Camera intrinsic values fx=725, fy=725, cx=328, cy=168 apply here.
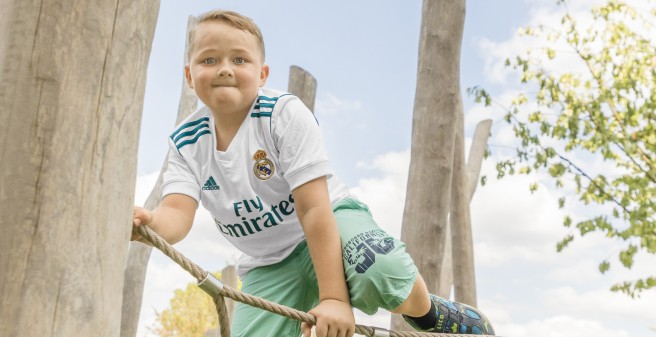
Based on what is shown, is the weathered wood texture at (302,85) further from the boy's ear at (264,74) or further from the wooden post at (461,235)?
the boy's ear at (264,74)

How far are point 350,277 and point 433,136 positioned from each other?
6.74 ft

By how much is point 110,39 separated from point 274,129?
904 millimetres

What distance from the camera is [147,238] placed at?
6.32 ft

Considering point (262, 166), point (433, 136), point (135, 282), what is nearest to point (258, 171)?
point (262, 166)

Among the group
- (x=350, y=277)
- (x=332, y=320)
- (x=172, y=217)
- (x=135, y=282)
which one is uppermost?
(x=135, y=282)

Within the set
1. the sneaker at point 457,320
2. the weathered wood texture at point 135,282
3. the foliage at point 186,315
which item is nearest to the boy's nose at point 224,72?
the sneaker at point 457,320

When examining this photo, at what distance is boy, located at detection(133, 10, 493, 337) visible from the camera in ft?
7.37

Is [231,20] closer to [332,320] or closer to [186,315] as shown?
[332,320]

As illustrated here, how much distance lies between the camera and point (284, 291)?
2.59 meters

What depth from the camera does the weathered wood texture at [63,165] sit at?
1.44 meters

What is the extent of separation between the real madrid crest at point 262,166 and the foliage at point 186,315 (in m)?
14.2

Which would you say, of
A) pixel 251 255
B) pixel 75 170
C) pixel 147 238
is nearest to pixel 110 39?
pixel 75 170

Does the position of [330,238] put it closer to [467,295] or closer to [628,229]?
[467,295]

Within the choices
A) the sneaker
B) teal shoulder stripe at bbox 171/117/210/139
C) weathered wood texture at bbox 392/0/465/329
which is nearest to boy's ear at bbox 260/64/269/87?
teal shoulder stripe at bbox 171/117/210/139
